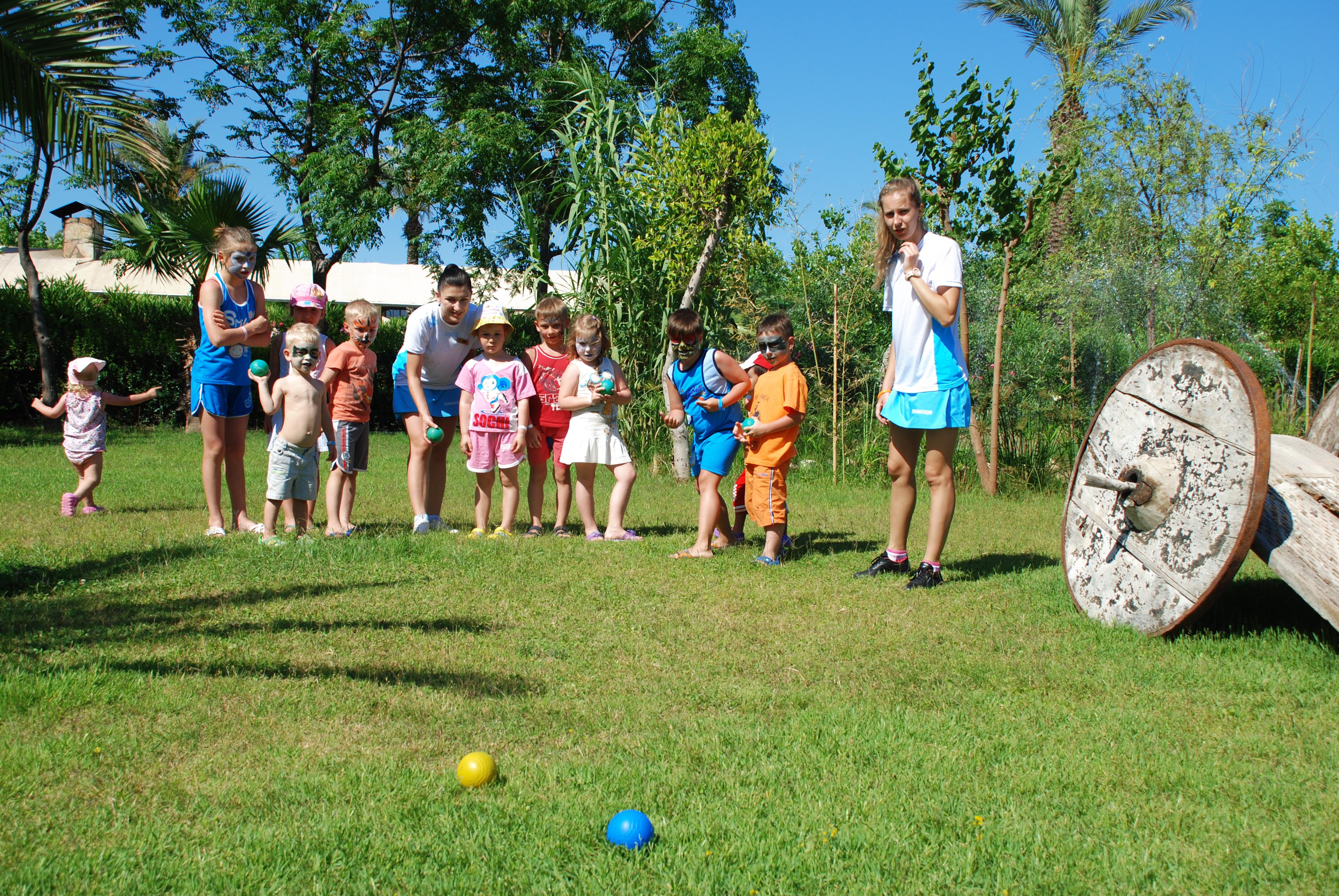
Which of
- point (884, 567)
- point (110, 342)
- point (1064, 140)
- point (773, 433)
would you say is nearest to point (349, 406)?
point (773, 433)

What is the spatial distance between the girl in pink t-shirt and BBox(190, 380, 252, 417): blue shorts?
141cm

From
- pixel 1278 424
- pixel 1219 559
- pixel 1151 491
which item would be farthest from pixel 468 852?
pixel 1278 424

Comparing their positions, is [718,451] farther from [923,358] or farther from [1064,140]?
[1064,140]

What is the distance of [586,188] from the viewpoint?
10828mm

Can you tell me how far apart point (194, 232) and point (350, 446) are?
9333 mm

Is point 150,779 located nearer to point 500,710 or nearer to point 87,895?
point 87,895

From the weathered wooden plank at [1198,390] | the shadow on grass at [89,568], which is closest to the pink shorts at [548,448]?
the shadow on grass at [89,568]

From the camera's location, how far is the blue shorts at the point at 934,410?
16.9ft

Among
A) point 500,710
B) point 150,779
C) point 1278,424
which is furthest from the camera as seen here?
point 1278,424

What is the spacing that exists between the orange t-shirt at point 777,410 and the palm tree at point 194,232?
965cm

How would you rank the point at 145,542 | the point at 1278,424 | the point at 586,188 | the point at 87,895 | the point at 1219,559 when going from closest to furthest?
the point at 87,895 → the point at 1219,559 → the point at 145,542 → the point at 586,188 → the point at 1278,424

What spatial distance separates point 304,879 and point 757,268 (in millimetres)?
10199

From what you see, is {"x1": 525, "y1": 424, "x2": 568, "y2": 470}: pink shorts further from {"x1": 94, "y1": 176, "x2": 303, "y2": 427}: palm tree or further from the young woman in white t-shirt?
{"x1": 94, "y1": 176, "x2": 303, "y2": 427}: palm tree

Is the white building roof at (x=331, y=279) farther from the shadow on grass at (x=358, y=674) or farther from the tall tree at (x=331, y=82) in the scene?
the shadow on grass at (x=358, y=674)
